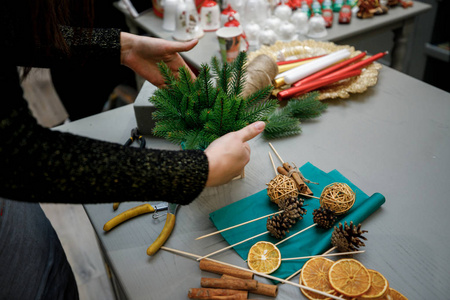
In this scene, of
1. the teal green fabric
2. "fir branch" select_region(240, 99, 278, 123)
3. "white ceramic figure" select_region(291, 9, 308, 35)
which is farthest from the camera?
"white ceramic figure" select_region(291, 9, 308, 35)

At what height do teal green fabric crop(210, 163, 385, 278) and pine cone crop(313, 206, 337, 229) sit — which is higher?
pine cone crop(313, 206, 337, 229)

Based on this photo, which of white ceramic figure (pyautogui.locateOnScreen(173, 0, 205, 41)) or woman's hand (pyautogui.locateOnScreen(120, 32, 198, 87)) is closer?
woman's hand (pyautogui.locateOnScreen(120, 32, 198, 87))

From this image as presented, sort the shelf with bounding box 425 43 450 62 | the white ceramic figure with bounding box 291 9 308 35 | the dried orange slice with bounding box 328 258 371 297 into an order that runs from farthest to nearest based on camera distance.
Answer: the shelf with bounding box 425 43 450 62
the white ceramic figure with bounding box 291 9 308 35
the dried orange slice with bounding box 328 258 371 297

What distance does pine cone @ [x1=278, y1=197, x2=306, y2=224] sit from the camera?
2.65ft

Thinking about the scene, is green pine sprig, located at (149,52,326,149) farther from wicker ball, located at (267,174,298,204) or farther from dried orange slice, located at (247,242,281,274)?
dried orange slice, located at (247,242,281,274)

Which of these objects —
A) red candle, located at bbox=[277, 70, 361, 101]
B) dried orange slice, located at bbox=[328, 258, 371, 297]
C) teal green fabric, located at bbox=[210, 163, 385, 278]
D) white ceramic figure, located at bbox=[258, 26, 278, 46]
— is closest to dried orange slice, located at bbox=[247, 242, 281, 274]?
teal green fabric, located at bbox=[210, 163, 385, 278]

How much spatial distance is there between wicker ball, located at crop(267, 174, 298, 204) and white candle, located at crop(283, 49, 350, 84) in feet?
1.74

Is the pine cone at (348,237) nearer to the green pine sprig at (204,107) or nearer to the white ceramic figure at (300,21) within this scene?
the green pine sprig at (204,107)

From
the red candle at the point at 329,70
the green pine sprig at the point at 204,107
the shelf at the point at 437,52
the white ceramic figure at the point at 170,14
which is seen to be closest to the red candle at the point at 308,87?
the red candle at the point at 329,70

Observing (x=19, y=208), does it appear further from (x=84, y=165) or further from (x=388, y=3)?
(x=388, y=3)

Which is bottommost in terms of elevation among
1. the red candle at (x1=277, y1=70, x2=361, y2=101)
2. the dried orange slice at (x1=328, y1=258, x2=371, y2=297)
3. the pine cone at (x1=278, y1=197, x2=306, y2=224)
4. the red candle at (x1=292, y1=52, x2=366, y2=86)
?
the dried orange slice at (x1=328, y1=258, x2=371, y2=297)

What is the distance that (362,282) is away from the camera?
2.21 ft

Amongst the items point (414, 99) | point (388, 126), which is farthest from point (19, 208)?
point (414, 99)

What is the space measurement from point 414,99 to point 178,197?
1.02 m
